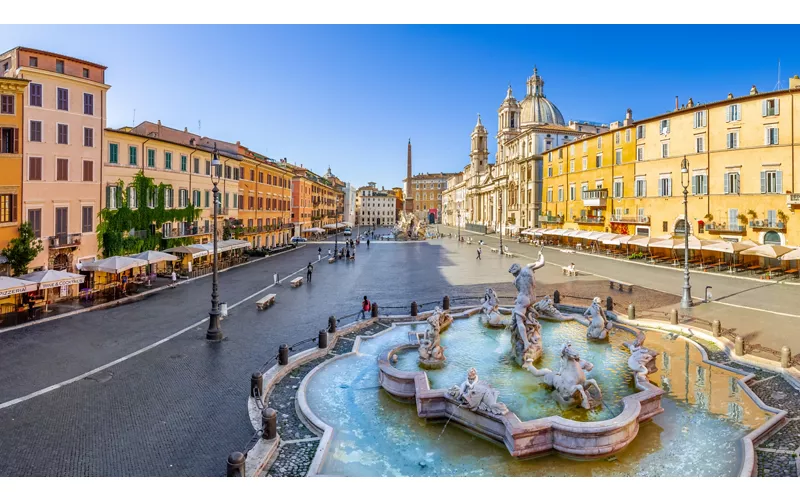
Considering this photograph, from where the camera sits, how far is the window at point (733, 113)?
115 ft

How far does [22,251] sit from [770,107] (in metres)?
46.6

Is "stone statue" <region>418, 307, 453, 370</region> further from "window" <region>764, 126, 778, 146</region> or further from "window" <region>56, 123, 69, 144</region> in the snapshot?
"window" <region>764, 126, 778, 146</region>

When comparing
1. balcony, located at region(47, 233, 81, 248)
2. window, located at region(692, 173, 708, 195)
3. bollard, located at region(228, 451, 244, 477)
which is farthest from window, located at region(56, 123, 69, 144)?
window, located at region(692, 173, 708, 195)

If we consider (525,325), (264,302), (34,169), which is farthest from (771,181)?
(34,169)

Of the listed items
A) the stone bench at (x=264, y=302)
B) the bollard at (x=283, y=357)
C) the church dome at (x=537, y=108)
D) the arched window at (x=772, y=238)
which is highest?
the church dome at (x=537, y=108)

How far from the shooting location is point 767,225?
33062mm

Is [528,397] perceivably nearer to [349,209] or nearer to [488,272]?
[488,272]

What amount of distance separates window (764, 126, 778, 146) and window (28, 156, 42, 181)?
151 ft

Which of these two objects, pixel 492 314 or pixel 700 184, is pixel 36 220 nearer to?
pixel 492 314

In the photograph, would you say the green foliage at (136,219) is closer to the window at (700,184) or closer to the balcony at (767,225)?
the window at (700,184)

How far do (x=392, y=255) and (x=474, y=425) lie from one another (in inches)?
1647

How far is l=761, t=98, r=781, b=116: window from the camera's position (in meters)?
32.7

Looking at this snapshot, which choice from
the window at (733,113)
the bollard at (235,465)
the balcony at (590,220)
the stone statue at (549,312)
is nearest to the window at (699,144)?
the window at (733,113)

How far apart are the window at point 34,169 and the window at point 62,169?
0.91 m
